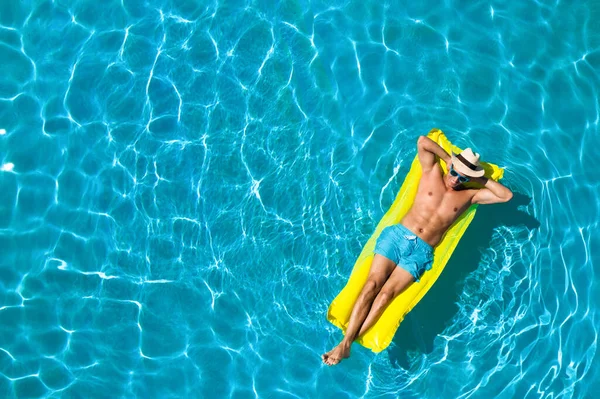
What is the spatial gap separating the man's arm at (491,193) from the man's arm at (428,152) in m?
0.35

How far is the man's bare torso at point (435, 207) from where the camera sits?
7426mm

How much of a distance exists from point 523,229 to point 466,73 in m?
1.66

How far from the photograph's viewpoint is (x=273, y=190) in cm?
796

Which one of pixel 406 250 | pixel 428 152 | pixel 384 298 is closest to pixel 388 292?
pixel 384 298

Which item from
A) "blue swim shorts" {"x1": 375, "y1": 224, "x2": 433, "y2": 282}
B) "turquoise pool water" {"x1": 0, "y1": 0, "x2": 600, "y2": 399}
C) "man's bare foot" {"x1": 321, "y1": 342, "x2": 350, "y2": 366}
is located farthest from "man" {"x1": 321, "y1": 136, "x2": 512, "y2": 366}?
"turquoise pool water" {"x1": 0, "y1": 0, "x2": 600, "y2": 399}

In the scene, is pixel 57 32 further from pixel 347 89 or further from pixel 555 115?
pixel 555 115

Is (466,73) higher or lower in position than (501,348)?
higher

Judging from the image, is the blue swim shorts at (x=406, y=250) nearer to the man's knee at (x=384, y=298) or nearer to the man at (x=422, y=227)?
the man at (x=422, y=227)

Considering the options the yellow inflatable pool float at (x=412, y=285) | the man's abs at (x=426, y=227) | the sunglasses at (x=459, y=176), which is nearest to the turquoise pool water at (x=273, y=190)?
the yellow inflatable pool float at (x=412, y=285)

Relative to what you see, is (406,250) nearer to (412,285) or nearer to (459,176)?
(412,285)

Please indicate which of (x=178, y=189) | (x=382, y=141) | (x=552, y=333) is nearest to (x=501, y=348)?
(x=552, y=333)

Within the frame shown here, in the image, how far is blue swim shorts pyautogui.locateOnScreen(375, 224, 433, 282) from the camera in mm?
7332

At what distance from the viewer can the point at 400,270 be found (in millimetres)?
7363

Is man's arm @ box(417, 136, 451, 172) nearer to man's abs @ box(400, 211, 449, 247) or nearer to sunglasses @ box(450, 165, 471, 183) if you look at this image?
sunglasses @ box(450, 165, 471, 183)
